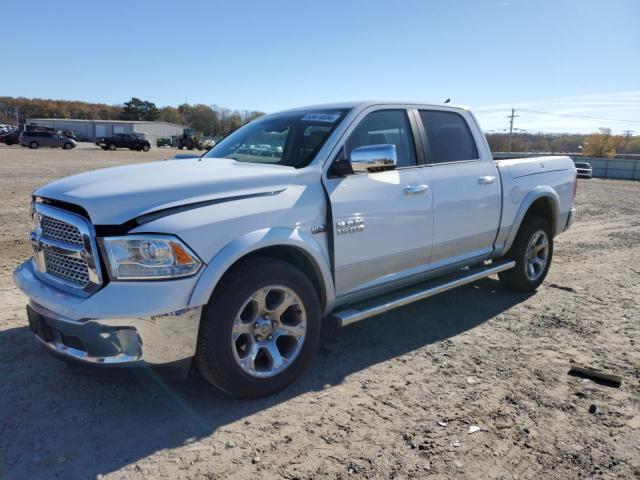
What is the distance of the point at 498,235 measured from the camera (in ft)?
17.0

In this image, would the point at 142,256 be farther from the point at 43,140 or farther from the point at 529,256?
the point at 43,140

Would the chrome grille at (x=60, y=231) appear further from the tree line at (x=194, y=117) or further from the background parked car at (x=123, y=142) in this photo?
the tree line at (x=194, y=117)

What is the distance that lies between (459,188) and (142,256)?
2.92 meters

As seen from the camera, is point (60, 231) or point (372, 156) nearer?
point (60, 231)

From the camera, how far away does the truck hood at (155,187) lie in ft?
9.41

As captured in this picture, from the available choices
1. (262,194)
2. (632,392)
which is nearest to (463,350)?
(632,392)

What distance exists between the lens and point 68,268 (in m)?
3.04

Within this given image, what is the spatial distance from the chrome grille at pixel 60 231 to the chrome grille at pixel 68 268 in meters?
0.10

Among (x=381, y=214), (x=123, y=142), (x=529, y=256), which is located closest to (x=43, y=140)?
(x=123, y=142)

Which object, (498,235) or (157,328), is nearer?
(157,328)

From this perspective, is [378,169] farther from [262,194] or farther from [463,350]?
[463,350]

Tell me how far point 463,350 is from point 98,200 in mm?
3016

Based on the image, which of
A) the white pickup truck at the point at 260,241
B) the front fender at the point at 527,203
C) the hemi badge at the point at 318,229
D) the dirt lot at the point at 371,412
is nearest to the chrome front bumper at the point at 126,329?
the white pickup truck at the point at 260,241

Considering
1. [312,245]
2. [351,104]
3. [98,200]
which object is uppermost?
→ [351,104]
